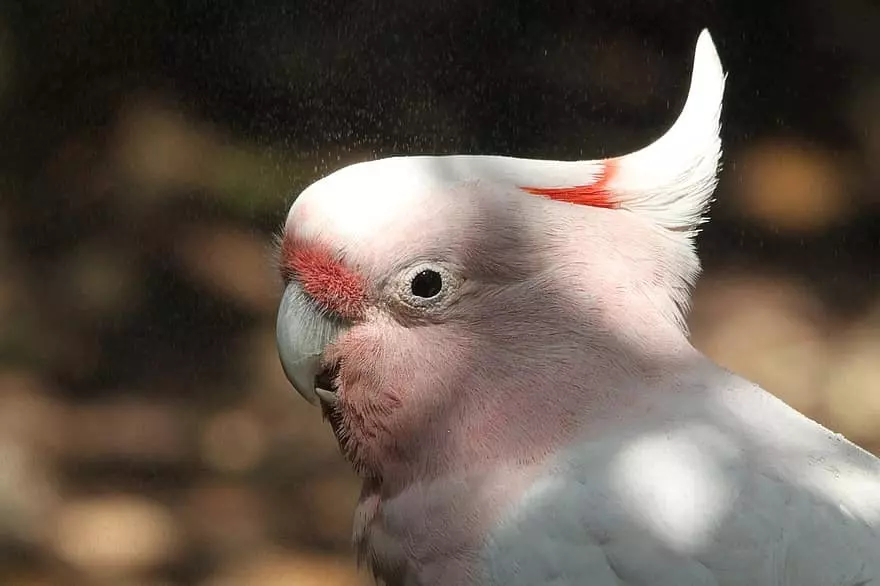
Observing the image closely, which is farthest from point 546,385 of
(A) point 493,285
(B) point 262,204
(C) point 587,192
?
(B) point 262,204

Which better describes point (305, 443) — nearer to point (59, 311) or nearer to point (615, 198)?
point (59, 311)

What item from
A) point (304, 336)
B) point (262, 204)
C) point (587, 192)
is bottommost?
point (262, 204)

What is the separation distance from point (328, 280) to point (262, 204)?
36.2 inches

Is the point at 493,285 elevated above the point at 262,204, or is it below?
above

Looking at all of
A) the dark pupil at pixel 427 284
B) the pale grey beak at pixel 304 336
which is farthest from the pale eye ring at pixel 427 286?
the pale grey beak at pixel 304 336

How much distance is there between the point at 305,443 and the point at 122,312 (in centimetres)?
48

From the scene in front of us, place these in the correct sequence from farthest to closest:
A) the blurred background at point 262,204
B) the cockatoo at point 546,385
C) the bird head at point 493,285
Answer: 1. the blurred background at point 262,204
2. the bird head at point 493,285
3. the cockatoo at point 546,385

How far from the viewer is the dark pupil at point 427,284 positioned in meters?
1.22

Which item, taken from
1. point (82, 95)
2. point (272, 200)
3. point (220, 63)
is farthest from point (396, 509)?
point (82, 95)

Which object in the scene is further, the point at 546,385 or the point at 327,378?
the point at 327,378

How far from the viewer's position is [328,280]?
1.26 metres

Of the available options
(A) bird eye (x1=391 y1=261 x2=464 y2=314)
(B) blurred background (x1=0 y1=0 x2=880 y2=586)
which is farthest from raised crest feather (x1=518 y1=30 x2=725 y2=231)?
(B) blurred background (x1=0 y1=0 x2=880 y2=586)

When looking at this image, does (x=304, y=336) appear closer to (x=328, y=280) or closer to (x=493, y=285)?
(x=328, y=280)

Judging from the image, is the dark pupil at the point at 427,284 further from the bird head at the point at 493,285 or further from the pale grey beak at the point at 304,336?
the pale grey beak at the point at 304,336
